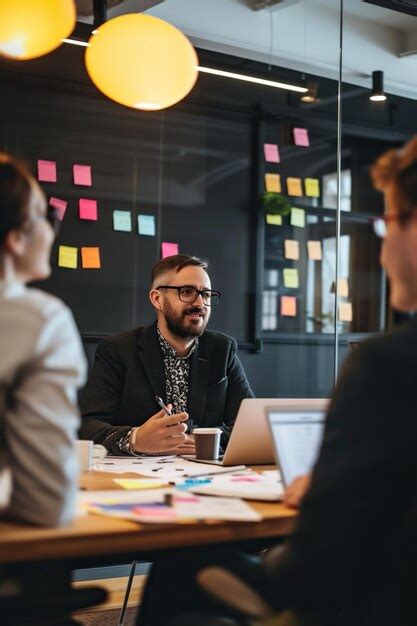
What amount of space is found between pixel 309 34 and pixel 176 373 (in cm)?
250

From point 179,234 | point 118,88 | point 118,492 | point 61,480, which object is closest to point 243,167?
point 179,234

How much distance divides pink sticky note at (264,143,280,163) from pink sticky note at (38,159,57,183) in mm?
1285

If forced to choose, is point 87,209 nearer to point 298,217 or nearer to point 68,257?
point 68,257

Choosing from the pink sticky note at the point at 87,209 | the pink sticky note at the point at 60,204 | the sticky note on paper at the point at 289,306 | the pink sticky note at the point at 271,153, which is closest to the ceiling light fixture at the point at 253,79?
the pink sticky note at the point at 271,153

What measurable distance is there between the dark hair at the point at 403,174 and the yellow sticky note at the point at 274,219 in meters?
3.59

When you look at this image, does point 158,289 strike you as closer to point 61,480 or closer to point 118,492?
point 118,492

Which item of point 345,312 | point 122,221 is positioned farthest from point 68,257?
point 345,312

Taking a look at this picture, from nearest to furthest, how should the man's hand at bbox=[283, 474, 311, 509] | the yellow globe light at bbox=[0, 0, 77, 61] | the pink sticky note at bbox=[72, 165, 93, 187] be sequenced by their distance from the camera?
the man's hand at bbox=[283, 474, 311, 509] < the yellow globe light at bbox=[0, 0, 77, 61] < the pink sticky note at bbox=[72, 165, 93, 187]

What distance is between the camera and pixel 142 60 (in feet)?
8.11

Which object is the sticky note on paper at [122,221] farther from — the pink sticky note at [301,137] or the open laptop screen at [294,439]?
the open laptop screen at [294,439]

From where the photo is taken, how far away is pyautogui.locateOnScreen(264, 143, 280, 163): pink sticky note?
5258mm

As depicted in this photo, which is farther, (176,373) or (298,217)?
(298,217)

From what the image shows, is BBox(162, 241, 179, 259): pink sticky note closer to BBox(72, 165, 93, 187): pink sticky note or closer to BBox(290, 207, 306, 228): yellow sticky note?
BBox(72, 165, 93, 187): pink sticky note

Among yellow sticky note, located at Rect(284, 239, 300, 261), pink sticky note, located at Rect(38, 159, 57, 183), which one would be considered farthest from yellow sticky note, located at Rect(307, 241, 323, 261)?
pink sticky note, located at Rect(38, 159, 57, 183)
